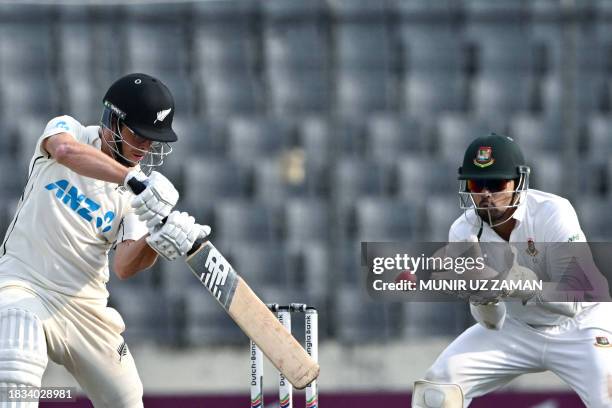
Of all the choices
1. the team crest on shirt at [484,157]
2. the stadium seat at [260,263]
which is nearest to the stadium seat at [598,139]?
the stadium seat at [260,263]

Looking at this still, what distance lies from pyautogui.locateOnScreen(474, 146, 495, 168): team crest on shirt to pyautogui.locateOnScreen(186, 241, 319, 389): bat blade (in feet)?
3.17

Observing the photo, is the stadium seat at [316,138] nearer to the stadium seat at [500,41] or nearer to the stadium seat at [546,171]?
the stadium seat at [500,41]

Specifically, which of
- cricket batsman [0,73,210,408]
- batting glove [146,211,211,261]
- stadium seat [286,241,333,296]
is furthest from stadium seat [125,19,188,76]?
batting glove [146,211,211,261]

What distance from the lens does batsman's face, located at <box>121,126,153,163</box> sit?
4.20 meters

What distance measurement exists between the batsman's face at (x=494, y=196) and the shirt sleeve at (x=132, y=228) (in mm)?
1205

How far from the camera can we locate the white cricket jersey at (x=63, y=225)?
164 inches

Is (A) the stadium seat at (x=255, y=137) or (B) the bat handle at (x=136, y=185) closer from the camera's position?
(B) the bat handle at (x=136, y=185)

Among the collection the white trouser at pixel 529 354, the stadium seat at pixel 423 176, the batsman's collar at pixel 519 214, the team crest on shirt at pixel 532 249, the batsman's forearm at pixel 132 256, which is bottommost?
the white trouser at pixel 529 354

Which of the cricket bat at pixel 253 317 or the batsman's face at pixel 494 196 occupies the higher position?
the batsman's face at pixel 494 196

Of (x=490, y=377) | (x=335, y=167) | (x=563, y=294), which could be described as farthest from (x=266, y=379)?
(x=563, y=294)

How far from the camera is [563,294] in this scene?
4.50 m

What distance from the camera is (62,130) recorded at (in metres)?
4.17

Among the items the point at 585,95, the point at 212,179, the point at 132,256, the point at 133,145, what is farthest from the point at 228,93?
the point at 132,256

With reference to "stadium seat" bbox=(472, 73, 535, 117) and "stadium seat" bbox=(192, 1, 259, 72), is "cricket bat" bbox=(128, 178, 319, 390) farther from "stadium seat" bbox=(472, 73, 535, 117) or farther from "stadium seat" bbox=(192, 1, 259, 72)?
"stadium seat" bbox=(472, 73, 535, 117)
